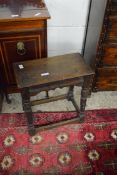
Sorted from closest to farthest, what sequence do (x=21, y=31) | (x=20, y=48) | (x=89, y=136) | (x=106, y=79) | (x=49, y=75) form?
1. (x=49, y=75)
2. (x=21, y=31)
3. (x=20, y=48)
4. (x=89, y=136)
5. (x=106, y=79)

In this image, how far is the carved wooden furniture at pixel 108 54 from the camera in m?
1.56

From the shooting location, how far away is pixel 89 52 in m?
2.07

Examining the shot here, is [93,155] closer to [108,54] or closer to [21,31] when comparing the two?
[108,54]

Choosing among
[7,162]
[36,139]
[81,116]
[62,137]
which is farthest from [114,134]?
[7,162]

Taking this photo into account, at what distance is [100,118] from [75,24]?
3.27 feet

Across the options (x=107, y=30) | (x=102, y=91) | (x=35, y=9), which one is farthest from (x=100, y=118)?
(x=35, y=9)

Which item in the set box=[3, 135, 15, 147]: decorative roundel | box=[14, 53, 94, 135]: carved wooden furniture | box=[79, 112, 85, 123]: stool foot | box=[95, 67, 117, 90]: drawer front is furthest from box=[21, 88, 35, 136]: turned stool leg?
box=[95, 67, 117, 90]: drawer front

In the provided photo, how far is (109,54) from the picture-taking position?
A: 1.82m

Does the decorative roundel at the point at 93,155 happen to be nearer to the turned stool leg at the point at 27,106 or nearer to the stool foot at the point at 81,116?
the stool foot at the point at 81,116

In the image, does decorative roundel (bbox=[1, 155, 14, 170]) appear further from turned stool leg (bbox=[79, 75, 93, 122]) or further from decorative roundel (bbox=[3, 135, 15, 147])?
turned stool leg (bbox=[79, 75, 93, 122])

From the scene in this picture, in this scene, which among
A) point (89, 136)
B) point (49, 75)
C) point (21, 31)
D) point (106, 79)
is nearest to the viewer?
point (49, 75)

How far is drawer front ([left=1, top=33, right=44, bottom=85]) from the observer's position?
64.3 inches

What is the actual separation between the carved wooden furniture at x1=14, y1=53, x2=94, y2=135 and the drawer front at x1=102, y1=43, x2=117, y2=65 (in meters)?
0.31

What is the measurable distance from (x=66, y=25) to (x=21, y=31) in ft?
2.17
